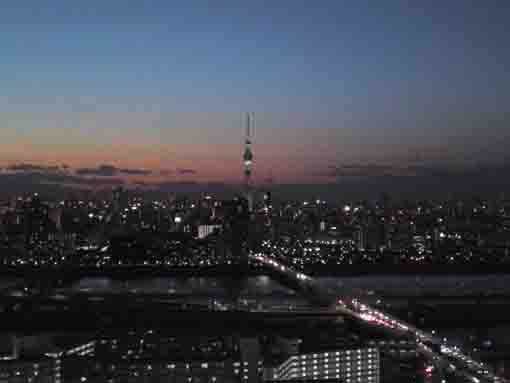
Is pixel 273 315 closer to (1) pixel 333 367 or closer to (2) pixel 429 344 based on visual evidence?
(2) pixel 429 344

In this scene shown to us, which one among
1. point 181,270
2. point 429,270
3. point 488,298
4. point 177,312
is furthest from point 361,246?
point 177,312

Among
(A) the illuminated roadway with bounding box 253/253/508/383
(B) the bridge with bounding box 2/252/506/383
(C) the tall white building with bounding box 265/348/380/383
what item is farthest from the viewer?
(B) the bridge with bounding box 2/252/506/383

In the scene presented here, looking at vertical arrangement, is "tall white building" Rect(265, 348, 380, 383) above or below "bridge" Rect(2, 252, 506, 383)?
above

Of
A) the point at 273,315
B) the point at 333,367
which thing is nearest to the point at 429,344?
the point at 333,367

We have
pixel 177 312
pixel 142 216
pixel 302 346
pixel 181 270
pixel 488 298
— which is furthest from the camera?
pixel 142 216

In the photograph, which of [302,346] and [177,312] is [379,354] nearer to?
[302,346]

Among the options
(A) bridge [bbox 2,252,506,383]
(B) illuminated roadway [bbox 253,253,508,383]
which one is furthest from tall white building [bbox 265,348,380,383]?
(A) bridge [bbox 2,252,506,383]

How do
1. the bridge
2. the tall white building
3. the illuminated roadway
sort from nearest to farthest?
the tall white building < the illuminated roadway < the bridge

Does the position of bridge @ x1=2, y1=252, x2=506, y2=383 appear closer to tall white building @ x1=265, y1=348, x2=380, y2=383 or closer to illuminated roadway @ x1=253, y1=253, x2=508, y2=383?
illuminated roadway @ x1=253, y1=253, x2=508, y2=383
